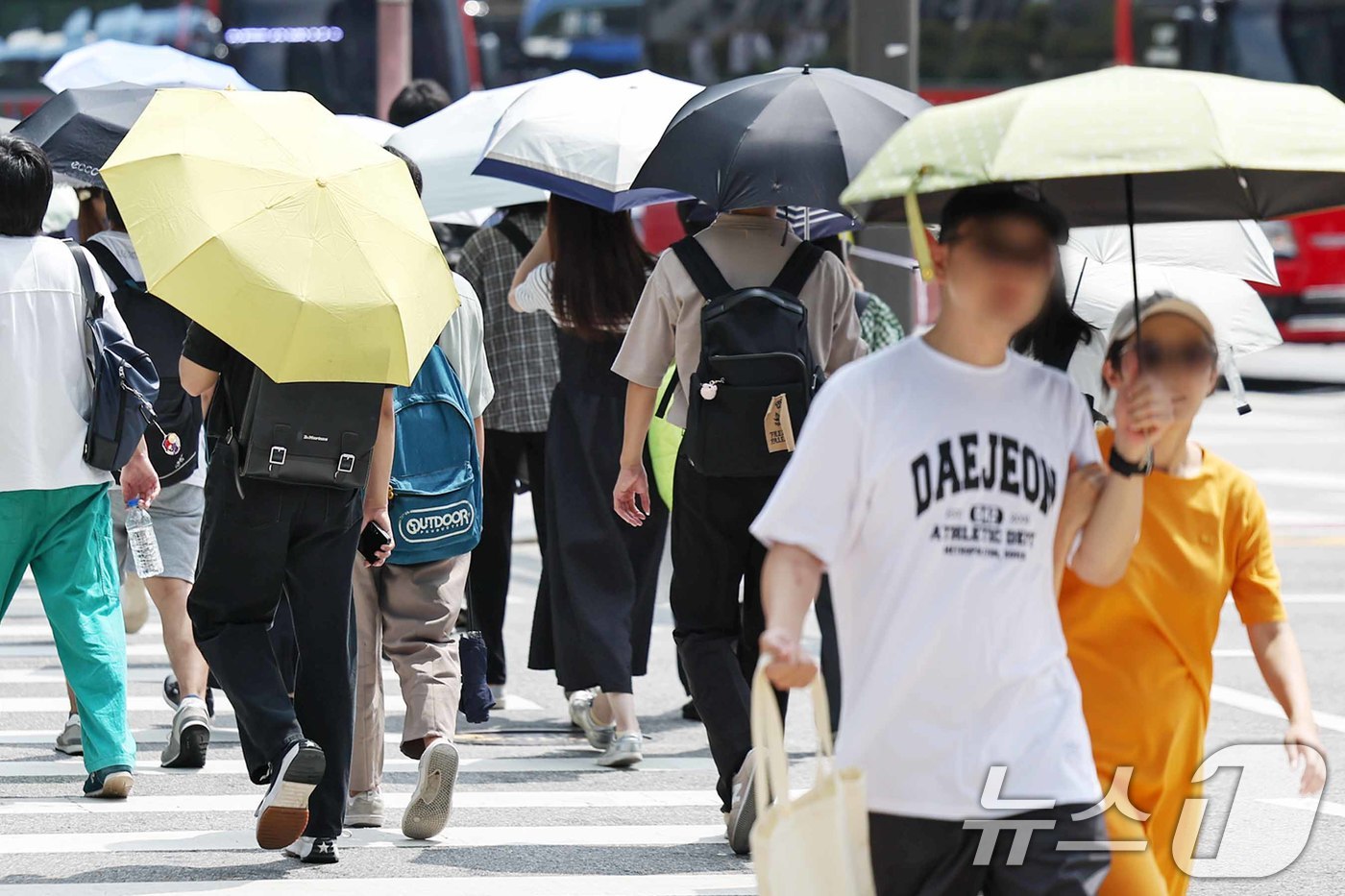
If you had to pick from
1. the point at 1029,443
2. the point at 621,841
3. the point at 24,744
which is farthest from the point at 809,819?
the point at 24,744

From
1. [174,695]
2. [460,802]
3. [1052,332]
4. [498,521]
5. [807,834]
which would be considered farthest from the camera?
[498,521]

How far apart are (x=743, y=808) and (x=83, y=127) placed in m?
3.25

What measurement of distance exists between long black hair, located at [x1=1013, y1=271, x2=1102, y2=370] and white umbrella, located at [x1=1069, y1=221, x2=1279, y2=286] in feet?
2.22

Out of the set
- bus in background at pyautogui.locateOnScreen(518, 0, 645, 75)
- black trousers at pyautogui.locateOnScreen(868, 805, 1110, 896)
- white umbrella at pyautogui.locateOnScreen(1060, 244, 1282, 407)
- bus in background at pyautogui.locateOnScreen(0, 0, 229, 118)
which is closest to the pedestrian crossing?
white umbrella at pyautogui.locateOnScreen(1060, 244, 1282, 407)

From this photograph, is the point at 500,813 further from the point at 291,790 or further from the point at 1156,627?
the point at 1156,627

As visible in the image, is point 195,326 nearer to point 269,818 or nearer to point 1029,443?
point 269,818

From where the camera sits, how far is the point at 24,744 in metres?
7.01

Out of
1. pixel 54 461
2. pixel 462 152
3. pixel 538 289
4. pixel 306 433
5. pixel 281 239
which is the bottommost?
pixel 54 461

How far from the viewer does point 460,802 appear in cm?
633

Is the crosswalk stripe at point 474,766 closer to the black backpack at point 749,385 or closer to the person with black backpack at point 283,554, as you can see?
the person with black backpack at point 283,554

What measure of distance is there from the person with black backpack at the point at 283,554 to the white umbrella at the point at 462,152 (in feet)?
8.24

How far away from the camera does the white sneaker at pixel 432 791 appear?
5688 millimetres

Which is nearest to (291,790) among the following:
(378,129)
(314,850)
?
(314,850)

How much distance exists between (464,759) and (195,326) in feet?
7.66
